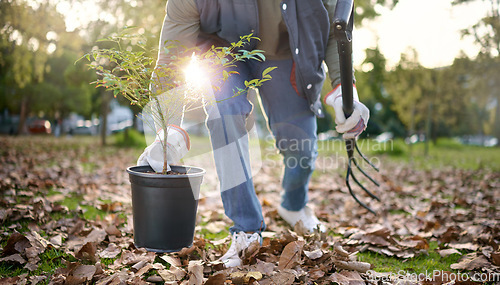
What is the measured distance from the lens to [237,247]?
177cm

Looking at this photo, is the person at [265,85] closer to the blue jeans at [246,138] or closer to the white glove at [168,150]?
the blue jeans at [246,138]

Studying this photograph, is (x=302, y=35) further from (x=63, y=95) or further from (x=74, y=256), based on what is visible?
(x=63, y=95)

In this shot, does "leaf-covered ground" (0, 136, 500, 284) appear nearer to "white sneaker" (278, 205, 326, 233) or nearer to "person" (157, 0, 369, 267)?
"white sneaker" (278, 205, 326, 233)

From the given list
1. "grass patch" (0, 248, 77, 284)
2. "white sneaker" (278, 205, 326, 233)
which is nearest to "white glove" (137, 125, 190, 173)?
"grass patch" (0, 248, 77, 284)

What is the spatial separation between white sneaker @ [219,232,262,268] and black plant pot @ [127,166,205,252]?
0.74ft

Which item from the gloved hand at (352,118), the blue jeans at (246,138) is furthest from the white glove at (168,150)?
the gloved hand at (352,118)

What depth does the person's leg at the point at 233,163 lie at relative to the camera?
185 cm

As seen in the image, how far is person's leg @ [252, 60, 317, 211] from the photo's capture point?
2230 mm

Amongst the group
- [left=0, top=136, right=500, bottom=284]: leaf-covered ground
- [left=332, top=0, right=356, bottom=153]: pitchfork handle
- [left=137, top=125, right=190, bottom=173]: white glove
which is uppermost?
[left=332, top=0, right=356, bottom=153]: pitchfork handle

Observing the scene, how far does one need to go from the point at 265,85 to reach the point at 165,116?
77cm

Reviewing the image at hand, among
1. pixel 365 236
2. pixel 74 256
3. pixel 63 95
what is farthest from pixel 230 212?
pixel 63 95

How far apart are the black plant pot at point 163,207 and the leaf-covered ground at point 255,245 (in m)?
0.08

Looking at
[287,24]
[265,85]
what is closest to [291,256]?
[265,85]

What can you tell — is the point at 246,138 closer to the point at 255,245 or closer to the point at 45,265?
the point at 255,245
